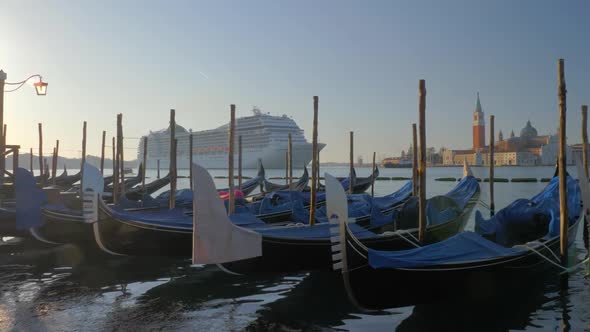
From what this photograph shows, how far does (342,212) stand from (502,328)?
1.94 meters

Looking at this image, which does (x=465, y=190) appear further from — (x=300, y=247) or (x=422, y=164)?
(x=300, y=247)

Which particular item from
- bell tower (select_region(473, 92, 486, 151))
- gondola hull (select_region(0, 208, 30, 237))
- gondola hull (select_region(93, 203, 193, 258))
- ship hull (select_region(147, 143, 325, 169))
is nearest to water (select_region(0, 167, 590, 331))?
gondola hull (select_region(93, 203, 193, 258))

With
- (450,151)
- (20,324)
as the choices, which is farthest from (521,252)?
(450,151)

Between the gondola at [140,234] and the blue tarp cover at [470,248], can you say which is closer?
the blue tarp cover at [470,248]

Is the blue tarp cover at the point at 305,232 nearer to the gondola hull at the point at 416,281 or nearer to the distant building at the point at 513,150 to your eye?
the gondola hull at the point at 416,281

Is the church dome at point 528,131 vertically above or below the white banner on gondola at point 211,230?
above

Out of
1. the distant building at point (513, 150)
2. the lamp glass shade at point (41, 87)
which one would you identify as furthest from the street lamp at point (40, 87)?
the distant building at point (513, 150)

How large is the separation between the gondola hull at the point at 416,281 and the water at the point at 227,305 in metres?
0.24

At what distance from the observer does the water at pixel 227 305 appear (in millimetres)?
4891

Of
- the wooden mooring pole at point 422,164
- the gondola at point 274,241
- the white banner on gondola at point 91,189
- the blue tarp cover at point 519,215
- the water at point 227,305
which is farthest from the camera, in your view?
the blue tarp cover at point 519,215

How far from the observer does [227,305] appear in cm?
560

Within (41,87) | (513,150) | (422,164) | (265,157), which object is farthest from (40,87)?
(513,150)

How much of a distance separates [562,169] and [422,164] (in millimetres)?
1706

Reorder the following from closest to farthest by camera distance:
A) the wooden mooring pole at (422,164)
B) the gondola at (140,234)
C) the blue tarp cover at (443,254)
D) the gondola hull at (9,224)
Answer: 1. the blue tarp cover at (443,254)
2. the wooden mooring pole at (422,164)
3. the gondola at (140,234)
4. the gondola hull at (9,224)
